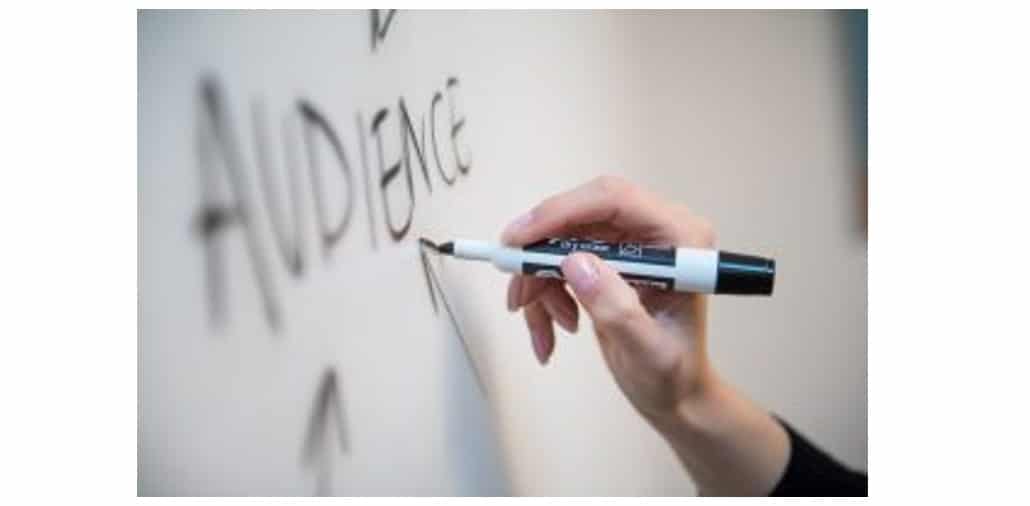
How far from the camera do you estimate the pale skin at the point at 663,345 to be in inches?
14.4

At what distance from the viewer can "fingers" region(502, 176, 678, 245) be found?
0.37 m

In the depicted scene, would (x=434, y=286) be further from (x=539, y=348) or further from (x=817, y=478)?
(x=817, y=478)

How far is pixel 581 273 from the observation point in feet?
1.09

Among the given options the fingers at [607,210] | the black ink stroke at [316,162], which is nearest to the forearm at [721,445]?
the fingers at [607,210]

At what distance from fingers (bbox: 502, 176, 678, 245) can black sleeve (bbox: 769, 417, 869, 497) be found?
163 mm

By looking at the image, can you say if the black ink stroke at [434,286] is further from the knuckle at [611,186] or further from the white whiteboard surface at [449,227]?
the knuckle at [611,186]

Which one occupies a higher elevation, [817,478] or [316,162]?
[316,162]

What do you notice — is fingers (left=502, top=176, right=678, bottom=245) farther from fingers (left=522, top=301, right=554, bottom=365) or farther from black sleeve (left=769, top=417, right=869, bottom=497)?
black sleeve (left=769, top=417, right=869, bottom=497)

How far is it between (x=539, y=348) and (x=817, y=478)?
0.61 feet

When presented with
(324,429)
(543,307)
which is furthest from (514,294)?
(324,429)

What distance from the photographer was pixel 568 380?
0.43 metres
